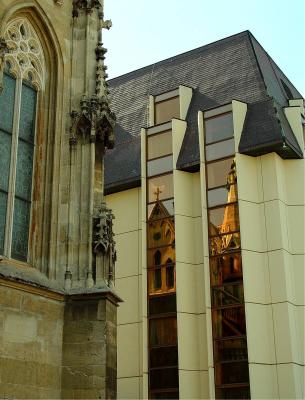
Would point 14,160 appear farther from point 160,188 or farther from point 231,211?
point 160,188

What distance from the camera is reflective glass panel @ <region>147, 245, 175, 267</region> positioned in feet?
76.3

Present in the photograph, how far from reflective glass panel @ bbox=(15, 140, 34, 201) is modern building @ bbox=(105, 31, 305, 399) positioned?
11006 millimetres

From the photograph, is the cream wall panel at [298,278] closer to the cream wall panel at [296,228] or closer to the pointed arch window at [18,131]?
the cream wall panel at [296,228]

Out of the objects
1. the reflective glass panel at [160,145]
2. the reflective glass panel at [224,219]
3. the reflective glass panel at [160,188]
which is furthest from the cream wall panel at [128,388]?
the reflective glass panel at [160,145]

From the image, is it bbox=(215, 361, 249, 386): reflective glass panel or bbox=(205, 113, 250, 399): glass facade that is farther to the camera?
bbox=(205, 113, 250, 399): glass facade

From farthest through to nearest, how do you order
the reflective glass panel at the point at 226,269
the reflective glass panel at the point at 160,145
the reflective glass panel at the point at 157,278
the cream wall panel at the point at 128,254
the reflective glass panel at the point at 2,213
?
the reflective glass panel at the point at 160,145 < the cream wall panel at the point at 128,254 < the reflective glass panel at the point at 157,278 < the reflective glass panel at the point at 226,269 < the reflective glass panel at the point at 2,213

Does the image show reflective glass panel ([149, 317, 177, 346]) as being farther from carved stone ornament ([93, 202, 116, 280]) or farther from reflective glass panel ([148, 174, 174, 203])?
carved stone ornament ([93, 202, 116, 280])

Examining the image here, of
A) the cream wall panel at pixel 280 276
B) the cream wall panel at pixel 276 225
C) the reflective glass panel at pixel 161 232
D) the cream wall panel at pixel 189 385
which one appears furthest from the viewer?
the reflective glass panel at pixel 161 232

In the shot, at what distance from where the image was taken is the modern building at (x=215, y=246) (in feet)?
68.2

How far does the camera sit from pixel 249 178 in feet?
74.3

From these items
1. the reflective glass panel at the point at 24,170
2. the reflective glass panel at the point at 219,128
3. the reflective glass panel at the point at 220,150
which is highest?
the reflective glass panel at the point at 219,128

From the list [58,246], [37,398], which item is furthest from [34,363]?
[58,246]

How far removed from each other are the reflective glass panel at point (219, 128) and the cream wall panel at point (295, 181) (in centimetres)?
221

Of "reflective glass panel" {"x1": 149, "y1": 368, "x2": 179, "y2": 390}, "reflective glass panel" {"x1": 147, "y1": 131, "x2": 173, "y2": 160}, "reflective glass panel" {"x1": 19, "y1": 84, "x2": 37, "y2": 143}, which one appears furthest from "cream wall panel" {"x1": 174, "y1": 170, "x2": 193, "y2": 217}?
"reflective glass panel" {"x1": 19, "y1": 84, "x2": 37, "y2": 143}
